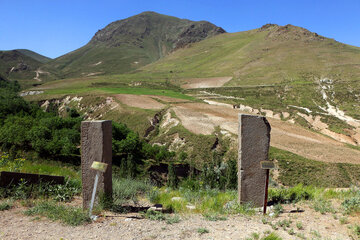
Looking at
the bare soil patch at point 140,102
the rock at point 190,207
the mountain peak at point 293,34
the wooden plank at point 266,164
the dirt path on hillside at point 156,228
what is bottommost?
the rock at point 190,207

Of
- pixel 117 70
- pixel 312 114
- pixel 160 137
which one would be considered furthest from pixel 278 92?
pixel 117 70

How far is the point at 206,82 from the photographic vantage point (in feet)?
267

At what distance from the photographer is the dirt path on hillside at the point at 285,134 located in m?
25.1

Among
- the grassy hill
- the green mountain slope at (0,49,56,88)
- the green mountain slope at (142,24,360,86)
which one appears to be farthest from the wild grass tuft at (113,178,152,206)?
the green mountain slope at (0,49,56,88)

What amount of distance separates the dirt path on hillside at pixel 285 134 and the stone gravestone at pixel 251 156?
1950 centimetres

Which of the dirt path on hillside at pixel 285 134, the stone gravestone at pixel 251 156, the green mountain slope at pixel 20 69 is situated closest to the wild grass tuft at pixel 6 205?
the stone gravestone at pixel 251 156

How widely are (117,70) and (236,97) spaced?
147257mm

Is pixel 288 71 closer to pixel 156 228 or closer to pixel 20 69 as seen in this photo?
pixel 156 228

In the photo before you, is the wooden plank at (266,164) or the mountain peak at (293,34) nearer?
the wooden plank at (266,164)

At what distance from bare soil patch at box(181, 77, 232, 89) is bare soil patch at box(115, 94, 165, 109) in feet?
107

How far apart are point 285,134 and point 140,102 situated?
26.2m

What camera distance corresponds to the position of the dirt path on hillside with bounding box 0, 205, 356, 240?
5422 millimetres

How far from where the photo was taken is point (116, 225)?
19.8 feet

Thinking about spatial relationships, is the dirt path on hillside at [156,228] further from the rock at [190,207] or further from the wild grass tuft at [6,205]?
the rock at [190,207]
